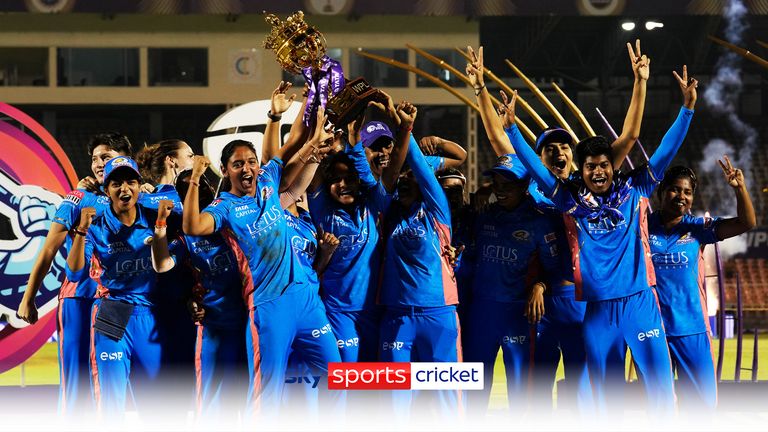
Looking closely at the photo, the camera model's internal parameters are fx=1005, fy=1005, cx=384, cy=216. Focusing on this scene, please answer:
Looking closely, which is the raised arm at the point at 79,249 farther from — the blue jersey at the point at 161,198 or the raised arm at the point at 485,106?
the raised arm at the point at 485,106

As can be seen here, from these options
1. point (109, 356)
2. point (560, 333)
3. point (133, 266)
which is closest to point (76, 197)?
point (133, 266)

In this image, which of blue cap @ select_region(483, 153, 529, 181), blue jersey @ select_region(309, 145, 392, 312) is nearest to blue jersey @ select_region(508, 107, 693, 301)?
blue cap @ select_region(483, 153, 529, 181)

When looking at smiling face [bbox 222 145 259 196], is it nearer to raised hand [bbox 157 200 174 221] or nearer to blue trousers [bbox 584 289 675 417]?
raised hand [bbox 157 200 174 221]

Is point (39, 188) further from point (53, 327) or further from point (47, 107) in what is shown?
point (47, 107)

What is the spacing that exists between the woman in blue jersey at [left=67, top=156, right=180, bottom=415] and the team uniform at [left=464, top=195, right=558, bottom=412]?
1.76 meters

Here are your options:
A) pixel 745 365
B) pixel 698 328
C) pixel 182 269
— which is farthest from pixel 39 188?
pixel 745 365

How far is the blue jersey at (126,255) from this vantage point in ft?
17.8

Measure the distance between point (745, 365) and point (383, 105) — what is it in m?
6.59

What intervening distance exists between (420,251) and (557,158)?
→ 3.20 ft

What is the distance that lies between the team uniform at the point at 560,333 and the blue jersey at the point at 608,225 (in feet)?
0.97

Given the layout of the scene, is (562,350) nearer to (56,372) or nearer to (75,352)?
(75,352)

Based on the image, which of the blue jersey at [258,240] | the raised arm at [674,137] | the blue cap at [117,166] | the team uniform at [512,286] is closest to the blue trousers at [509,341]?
the team uniform at [512,286]

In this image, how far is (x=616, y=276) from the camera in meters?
5.27

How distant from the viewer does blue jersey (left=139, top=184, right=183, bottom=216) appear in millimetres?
5516
